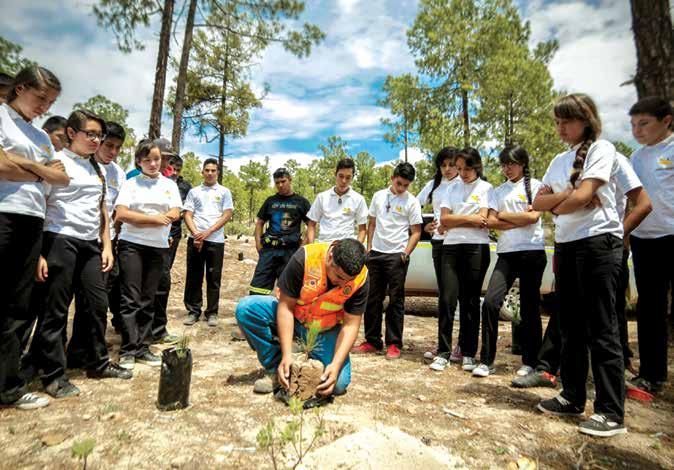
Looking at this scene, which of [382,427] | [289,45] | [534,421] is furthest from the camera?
[289,45]

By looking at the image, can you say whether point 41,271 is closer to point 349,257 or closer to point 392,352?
point 349,257

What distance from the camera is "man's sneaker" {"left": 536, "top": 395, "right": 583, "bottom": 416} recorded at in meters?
2.52

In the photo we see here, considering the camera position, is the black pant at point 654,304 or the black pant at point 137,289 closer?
the black pant at point 654,304

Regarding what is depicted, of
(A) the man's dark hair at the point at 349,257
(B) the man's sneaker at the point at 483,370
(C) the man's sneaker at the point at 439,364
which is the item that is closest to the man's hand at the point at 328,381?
(A) the man's dark hair at the point at 349,257

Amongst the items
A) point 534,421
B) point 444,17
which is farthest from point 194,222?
point 444,17

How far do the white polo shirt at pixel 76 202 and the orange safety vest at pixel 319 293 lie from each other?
5.17 ft

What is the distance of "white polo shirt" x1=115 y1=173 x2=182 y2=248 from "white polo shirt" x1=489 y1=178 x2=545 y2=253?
2916 mm

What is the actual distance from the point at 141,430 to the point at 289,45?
8.30 metres

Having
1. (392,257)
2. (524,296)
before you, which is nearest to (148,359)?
(392,257)

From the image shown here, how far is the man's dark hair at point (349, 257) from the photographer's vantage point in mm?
2293

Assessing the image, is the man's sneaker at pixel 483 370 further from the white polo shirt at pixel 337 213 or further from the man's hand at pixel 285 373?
the white polo shirt at pixel 337 213

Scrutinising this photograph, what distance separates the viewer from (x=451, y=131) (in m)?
13.6

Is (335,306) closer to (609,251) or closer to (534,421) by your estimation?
(534,421)

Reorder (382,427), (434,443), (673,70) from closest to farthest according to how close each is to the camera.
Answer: (434,443)
(382,427)
(673,70)
